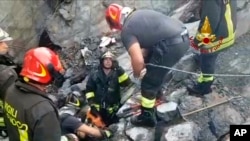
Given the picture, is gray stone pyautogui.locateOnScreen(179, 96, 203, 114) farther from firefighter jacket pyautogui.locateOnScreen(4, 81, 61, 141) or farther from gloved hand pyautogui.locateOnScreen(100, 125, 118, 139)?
firefighter jacket pyautogui.locateOnScreen(4, 81, 61, 141)

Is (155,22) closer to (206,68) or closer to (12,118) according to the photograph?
(206,68)

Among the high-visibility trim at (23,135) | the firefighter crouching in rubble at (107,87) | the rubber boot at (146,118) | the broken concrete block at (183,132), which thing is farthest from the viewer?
the firefighter crouching in rubble at (107,87)

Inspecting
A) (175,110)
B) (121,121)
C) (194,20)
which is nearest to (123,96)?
(121,121)

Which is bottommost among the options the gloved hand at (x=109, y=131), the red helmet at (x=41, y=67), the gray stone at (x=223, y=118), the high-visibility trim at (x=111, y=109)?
the gray stone at (x=223, y=118)

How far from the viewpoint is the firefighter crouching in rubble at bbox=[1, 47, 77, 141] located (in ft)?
11.4

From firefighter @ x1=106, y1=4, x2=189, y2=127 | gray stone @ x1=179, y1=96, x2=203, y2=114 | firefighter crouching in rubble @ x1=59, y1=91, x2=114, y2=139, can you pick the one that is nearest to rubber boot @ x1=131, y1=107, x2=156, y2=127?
firefighter @ x1=106, y1=4, x2=189, y2=127

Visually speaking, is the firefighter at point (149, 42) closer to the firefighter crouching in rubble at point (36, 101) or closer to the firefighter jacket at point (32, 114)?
the firefighter crouching in rubble at point (36, 101)

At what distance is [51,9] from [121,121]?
4015 millimetres

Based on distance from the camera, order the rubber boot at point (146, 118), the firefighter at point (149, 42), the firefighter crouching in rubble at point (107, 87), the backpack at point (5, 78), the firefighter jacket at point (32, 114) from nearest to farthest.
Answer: the firefighter jacket at point (32, 114), the backpack at point (5, 78), the firefighter at point (149, 42), the rubber boot at point (146, 118), the firefighter crouching in rubble at point (107, 87)

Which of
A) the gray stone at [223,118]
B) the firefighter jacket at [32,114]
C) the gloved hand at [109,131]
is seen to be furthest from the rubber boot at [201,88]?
the firefighter jacket at [32,114]

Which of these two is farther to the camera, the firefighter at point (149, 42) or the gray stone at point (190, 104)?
the gray stone at point (190, 104)

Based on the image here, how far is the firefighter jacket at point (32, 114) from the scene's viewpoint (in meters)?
3.46

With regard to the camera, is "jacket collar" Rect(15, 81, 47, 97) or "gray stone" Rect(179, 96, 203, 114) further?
"gray stone" Rect(179, 96, 203, 114)

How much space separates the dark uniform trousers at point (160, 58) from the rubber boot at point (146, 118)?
0.20 m
